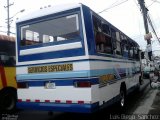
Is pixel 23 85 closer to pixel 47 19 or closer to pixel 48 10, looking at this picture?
pixel 47 19

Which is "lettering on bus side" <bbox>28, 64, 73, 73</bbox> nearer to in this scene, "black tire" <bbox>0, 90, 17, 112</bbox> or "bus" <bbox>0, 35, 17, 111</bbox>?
"bus" <bbox>0, 35, 17, 111</bbox>

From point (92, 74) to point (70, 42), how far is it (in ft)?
3.25

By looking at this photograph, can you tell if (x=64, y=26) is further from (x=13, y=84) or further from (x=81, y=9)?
(x=13, y=84)

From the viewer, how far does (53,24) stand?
23.1 ft

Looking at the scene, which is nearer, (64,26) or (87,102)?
(87,102)

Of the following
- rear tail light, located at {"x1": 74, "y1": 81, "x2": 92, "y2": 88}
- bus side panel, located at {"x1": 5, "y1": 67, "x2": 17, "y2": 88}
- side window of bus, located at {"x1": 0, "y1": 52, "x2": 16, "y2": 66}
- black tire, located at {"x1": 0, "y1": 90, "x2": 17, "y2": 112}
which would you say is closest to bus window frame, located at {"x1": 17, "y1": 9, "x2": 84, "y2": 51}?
rear tail light, located at {"x1": 74, "y1": 81, "x2": 92, "y2": 88}

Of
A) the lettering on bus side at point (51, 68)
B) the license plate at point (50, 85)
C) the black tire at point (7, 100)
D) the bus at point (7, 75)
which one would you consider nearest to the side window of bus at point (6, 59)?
the bus at point (7, 75)

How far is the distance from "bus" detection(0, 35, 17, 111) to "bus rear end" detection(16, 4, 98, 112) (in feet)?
6.60

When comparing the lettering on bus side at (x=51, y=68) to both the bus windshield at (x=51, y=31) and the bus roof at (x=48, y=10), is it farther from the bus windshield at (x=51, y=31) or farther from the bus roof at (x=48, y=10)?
the bus roof at (x=48, y=10)

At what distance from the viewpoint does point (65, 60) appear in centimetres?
663

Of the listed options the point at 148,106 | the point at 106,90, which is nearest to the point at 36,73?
the point at 106,90

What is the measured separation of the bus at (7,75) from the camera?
30.7ft

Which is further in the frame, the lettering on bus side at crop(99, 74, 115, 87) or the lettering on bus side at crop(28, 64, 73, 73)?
the lettering on bus side at crop(99, 74, 115, 87)

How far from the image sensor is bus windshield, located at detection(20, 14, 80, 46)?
6641mm
